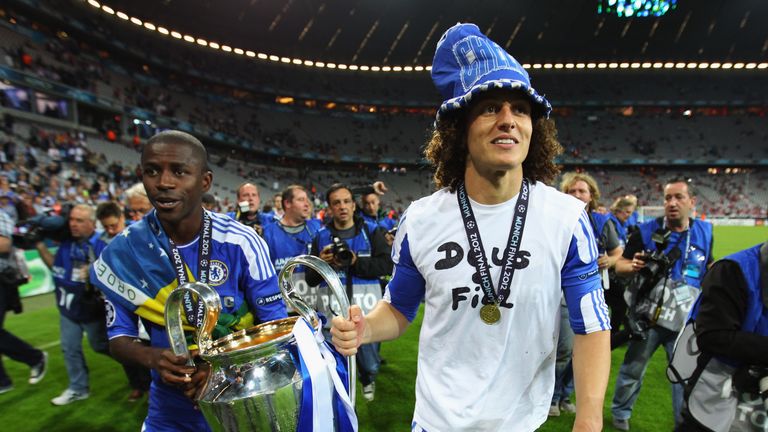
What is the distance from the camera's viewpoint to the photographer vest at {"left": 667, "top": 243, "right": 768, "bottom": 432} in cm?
185

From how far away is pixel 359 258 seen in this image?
4539 millimetres

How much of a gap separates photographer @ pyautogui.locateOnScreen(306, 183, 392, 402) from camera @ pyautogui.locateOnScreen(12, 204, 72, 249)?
8.63 feet

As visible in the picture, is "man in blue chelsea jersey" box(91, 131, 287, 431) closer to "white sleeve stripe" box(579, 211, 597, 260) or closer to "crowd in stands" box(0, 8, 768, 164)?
"white sleeve stripe" box(579, 211, 597, 260)

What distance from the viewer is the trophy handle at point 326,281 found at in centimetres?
113

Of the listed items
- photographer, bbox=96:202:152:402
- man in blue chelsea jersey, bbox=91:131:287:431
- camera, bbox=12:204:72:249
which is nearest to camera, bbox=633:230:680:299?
man in blue chelsea jersey, bbox=91:131:287:431

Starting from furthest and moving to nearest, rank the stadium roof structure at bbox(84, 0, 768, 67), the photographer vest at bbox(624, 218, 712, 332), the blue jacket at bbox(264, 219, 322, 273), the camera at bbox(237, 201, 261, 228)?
the stadium roof structure at bbox(84, 0, 768, 67) → the camera at bbox(237, 201, 261, 228) → the blue jacket at bbox(264, 219, 322, 273) → the photographer vest at bbox(624, 218, 712, 332)

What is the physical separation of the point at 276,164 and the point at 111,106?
679 inches

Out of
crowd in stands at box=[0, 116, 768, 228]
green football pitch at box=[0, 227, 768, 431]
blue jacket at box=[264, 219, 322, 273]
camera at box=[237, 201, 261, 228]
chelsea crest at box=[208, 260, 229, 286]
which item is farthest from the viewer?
crowd in stands at box=[0, 116, 768, 228]

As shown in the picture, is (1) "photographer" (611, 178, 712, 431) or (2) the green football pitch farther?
(2) the green football pitch

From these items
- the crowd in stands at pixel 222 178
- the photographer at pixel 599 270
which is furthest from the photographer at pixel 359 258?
the crowd in stands at pixel 222 178

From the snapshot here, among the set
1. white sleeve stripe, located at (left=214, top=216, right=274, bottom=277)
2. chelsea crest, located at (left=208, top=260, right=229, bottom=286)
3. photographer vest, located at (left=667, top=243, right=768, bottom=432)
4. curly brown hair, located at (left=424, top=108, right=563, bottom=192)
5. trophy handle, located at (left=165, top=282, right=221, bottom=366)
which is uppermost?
curly brown hair, located at (left=424, top=108, right=563, bottom=192)

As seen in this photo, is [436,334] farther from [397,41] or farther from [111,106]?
[397,41]

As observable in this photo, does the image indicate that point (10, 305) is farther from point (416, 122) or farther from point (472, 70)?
point (416, 122)

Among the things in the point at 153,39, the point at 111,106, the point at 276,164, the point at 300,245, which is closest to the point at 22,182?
the point at 111,106
